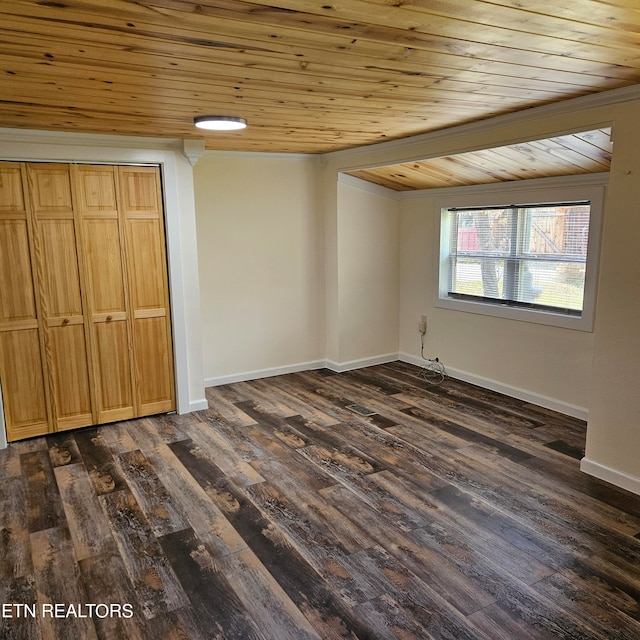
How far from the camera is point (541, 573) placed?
237cm

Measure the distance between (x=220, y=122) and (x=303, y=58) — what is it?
1.33m

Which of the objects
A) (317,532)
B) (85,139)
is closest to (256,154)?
(85,139)

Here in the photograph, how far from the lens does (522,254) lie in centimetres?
461

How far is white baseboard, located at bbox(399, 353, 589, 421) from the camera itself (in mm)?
4207

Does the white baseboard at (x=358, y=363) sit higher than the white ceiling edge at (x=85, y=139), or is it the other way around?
the white ceiling edge at (x=85, y=139)

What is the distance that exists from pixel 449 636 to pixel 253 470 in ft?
5.58

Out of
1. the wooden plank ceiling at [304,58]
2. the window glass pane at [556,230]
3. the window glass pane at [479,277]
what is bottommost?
the window glass pane at [479,277]

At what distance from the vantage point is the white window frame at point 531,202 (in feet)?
12.9

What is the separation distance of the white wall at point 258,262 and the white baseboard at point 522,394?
1528 mm

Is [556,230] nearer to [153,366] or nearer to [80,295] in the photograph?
[153,366]

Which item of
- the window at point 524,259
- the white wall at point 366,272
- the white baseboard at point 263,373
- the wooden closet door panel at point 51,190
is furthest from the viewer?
the white wall at point 366,272

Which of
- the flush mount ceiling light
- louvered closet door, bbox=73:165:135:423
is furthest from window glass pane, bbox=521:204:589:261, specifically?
louvered closet door, bbox=73:165:135:423

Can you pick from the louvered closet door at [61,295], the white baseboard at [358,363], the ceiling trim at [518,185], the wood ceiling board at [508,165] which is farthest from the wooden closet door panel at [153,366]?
the ceiling trim at [518,185]

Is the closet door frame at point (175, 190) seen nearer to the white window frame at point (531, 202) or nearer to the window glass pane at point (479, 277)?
the white window frame at point (531, 202)
